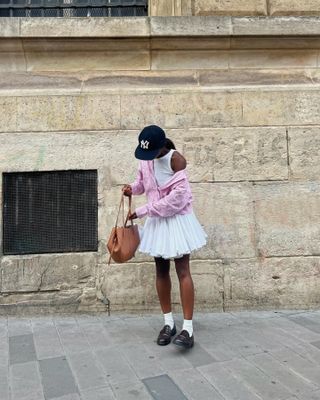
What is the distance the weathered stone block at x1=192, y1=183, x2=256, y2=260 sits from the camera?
4676mm

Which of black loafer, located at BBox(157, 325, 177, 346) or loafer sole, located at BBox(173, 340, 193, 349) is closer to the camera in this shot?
loafer sole, located at BBox(173, 340, 193, 349)

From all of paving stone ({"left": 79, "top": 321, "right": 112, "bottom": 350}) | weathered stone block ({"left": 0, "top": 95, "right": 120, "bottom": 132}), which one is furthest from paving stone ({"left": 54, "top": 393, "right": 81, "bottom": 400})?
weathered stone block ({"left": 0, "top": 95, "right": 120, "bottom": 132})

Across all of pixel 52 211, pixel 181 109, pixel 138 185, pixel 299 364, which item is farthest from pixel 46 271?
pixel 299 364

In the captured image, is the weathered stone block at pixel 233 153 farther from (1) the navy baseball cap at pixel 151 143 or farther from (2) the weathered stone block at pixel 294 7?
(2) the weathered stone block at pixel 294 7

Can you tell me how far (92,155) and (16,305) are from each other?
65.2 inches

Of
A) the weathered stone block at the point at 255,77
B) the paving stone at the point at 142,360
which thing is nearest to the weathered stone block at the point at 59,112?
the weathered stone block at the point at 255,77

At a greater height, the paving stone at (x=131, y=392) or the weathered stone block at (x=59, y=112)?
the weathered stone block at (x=59, y=112)

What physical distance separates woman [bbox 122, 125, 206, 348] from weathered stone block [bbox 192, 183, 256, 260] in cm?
97

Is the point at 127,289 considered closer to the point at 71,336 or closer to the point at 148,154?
the point at 71,336

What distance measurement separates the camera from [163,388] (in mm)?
2926

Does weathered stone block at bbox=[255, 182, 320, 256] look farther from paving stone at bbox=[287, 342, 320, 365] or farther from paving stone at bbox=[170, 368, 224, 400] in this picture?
paving stone at bbox=[170, 368, 224, 400]

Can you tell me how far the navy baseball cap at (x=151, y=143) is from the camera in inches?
136

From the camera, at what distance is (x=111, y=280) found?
15.1ft

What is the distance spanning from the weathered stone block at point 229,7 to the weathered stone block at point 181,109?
0.90 m
